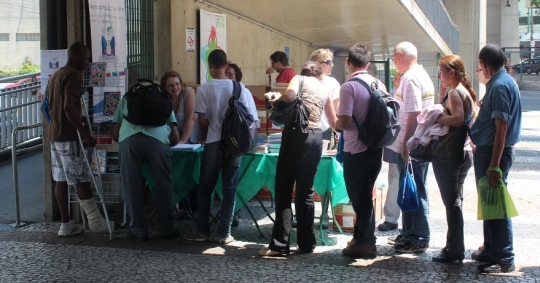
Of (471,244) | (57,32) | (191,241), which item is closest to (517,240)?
(471,244)

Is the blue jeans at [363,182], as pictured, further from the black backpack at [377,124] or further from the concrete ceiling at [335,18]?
the concrete ceiling at [335,18]

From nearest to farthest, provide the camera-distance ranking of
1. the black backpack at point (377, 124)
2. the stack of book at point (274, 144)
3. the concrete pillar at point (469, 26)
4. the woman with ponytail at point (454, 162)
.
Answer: the woman with ponytail at point (454, 162), the black backpack at point (377, 124), the stack of book at point (274, 144), the concrete pillar at point (469, 26)

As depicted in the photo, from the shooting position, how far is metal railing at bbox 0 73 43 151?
1170 cm

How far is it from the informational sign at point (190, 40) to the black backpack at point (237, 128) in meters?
3.17

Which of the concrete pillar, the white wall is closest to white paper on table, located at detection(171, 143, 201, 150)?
the white wall

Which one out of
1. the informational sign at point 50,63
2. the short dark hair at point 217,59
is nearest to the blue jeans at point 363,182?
the short dark hair at point 217,59

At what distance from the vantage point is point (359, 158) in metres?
5.66

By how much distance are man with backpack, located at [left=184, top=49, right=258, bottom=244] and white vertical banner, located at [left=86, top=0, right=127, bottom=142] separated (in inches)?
47.5

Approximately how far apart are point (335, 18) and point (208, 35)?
11.5 ft

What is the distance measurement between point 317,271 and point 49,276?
2.25 meters

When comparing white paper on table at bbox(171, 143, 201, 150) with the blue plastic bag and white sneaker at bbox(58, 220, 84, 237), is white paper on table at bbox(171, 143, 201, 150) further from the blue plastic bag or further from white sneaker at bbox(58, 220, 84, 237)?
the blue plastic bag

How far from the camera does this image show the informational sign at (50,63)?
7.04 m

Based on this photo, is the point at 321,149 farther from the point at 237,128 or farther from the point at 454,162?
the point at 454,162

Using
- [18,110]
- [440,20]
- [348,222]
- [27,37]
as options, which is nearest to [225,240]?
[348,222]
